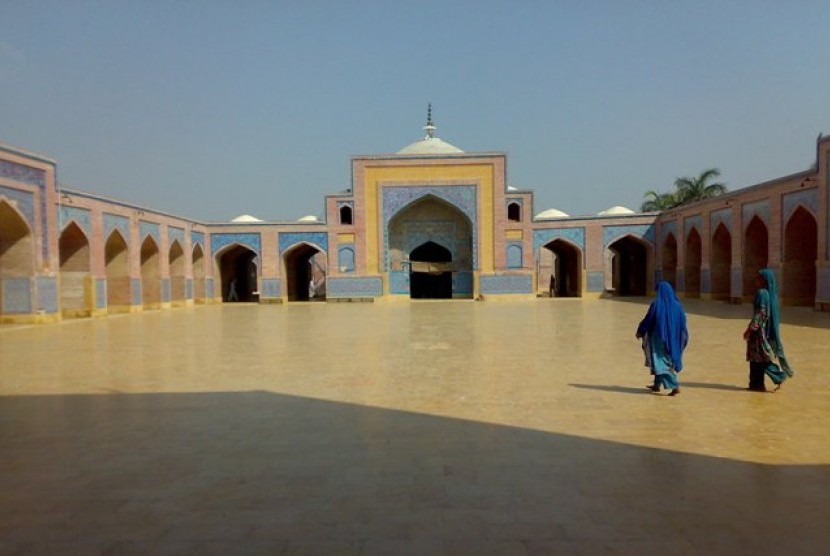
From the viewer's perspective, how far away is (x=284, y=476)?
292 centimetres

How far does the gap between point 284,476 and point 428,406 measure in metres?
1.67

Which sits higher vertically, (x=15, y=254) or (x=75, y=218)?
(x=75, y=218)

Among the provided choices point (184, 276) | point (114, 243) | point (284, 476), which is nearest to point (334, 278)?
point (184, 276)

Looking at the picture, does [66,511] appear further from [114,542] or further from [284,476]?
[284,476]

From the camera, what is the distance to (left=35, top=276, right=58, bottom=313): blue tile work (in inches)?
551

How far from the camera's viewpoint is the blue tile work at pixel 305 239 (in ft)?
74.9

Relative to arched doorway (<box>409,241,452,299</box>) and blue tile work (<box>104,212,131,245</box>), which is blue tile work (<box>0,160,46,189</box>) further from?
arched doorway (<box>409,241,452,299</box>)

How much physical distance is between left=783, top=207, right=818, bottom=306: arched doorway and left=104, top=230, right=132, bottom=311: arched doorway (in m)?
19.2

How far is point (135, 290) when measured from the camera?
59.9 feet

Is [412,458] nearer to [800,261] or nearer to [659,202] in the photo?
[800,261]

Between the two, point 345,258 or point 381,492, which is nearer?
point 381,492

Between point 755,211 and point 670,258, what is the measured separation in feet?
21.2

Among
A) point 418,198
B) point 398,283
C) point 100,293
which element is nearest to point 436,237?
point 418,198

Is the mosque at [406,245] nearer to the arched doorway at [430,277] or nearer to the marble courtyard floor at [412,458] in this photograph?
the arched doorway at [430,277]
